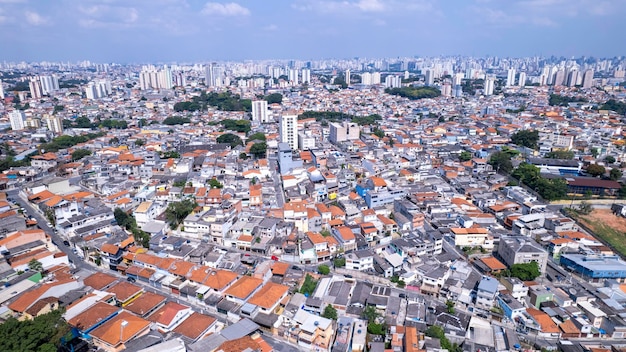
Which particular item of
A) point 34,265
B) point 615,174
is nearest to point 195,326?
point 34,265

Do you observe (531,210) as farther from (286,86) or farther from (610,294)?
(286,86)

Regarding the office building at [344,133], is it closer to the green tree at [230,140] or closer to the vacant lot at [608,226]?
the green tree at [230,140]

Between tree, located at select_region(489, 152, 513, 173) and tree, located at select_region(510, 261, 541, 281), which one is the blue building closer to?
tree, located at select_region(510, 261, 541, 281)

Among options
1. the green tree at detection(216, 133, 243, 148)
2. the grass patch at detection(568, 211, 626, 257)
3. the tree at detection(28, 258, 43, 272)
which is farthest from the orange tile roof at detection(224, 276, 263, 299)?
the green tree at detection(216, 133, 243, 148)

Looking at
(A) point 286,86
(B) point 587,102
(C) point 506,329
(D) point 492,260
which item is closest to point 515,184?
(D) point 492,260

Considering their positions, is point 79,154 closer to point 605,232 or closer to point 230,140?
point 230,140

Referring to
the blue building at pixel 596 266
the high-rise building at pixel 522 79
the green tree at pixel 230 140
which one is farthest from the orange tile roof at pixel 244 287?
the high-rise building at pixel 522 79

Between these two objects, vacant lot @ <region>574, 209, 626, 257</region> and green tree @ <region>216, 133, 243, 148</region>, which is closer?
vacant lot @ <region>574, 209, 626, 257</region>
